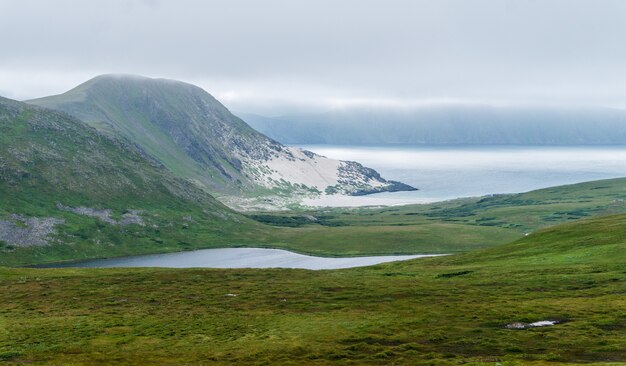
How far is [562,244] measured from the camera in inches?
5408

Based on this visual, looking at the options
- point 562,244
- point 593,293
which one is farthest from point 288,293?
point 562,244

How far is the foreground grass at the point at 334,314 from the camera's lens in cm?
6284

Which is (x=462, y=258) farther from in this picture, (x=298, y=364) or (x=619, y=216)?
(x=298, y=364)

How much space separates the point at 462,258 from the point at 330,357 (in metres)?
99.2

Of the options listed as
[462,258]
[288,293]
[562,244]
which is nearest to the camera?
[288,293]

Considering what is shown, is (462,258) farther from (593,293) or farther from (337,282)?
(593,293)

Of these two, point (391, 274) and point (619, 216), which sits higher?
point (619, 216)

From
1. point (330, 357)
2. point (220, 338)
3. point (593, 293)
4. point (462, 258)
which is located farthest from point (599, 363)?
point (462, 258)

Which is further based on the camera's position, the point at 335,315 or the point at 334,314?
the point at 334,314

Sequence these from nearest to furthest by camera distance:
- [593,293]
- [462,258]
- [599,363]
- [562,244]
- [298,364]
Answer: [599,363]
[298,364]
[593,293]
[562,244]
[462,258]

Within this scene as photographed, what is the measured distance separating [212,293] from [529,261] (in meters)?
67.7

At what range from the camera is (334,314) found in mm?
83625

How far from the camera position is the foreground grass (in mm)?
62844

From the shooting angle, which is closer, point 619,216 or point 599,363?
point 599,363
